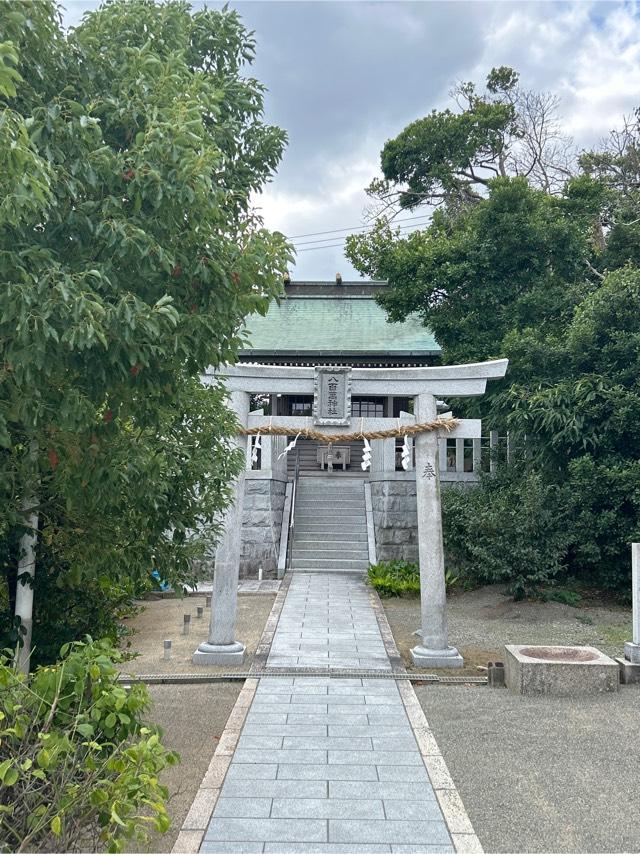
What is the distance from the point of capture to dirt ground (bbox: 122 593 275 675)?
862 centimetres

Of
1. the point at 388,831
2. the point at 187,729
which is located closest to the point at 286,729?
the point at 187,729

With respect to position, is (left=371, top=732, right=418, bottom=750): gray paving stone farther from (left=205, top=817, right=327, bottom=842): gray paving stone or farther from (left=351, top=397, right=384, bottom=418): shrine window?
(left=351, top=397, right=384, bottom=418): shrine window

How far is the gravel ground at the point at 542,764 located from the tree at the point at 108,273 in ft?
10.2

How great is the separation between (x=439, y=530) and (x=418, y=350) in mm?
11118

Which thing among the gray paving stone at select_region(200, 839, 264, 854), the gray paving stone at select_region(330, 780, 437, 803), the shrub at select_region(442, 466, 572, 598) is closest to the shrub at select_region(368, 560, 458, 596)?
the shrub at select_region(442, 466, 572, 598)

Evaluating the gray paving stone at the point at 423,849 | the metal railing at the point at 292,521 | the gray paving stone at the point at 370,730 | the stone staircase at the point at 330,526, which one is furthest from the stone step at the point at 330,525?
the gray paving stone at the point at 423,849

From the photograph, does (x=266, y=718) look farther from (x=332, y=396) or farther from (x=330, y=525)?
(x=330, y=525)

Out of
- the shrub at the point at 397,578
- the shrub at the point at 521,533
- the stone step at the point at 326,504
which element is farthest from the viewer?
the stone step at the point at 326,504

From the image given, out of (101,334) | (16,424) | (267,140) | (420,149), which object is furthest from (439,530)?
(420,149)

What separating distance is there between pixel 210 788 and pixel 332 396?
5312 millimetres

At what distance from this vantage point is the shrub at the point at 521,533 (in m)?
12.0

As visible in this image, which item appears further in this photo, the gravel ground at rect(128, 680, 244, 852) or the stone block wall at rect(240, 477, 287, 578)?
the stone block wall at rect(240, 477, 287, 578)

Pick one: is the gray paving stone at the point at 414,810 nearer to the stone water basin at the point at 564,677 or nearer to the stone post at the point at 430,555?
the stone water basin at the point at 564,677

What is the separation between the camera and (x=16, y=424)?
429 centimetres
